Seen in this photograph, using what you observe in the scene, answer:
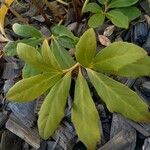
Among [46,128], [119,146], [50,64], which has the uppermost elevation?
[50,64]

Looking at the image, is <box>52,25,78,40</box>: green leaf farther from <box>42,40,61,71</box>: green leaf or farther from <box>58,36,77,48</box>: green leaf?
<box>42,40,61,71</box>: green leaf

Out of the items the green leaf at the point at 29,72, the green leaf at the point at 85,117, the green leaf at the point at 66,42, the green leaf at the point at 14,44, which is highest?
the green leaf at the point at 14,44

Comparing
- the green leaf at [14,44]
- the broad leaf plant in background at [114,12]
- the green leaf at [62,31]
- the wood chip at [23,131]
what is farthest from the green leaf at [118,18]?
the wood chip at [23,131]

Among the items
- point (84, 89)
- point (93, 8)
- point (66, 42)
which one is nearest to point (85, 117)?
point (84, 89)

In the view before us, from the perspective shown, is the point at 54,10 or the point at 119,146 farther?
the point at 54,10

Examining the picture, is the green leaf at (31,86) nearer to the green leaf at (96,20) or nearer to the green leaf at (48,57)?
the green leaf at (48,57)

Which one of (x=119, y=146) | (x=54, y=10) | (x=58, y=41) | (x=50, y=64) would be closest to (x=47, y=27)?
(x=54, y=10)

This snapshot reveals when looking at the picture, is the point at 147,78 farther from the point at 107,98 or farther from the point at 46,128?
the point at 46,128
